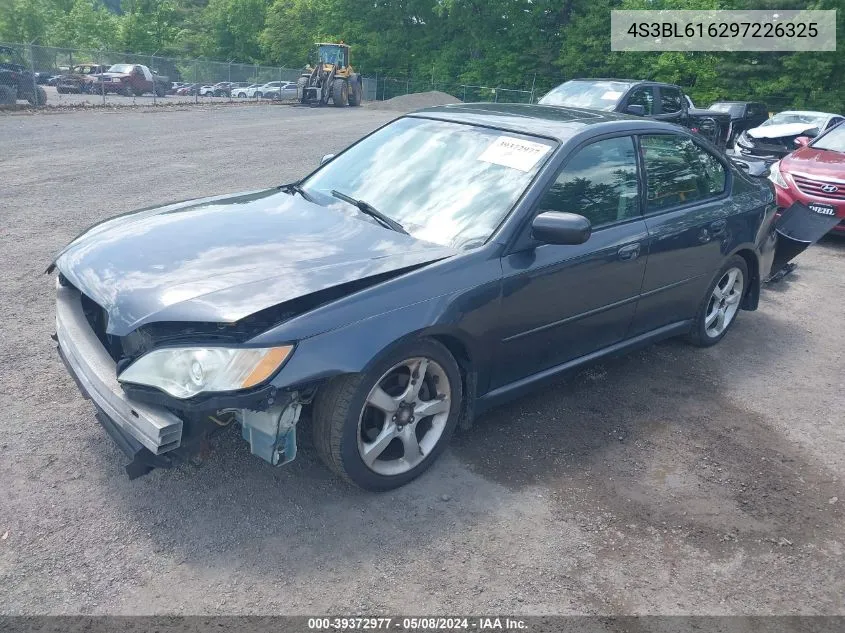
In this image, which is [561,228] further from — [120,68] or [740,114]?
[120,68]

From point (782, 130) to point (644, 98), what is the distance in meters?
3.54

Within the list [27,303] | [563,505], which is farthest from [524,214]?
[27,303]

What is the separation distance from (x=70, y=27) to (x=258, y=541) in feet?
221

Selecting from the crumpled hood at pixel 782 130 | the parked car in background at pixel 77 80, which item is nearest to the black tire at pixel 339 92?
the parked car in background at pixel 77 80

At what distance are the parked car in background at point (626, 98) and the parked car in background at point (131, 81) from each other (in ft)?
63.5

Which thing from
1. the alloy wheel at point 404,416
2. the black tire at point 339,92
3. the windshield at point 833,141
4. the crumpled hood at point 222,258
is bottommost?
the alloy wheel at point 404,416

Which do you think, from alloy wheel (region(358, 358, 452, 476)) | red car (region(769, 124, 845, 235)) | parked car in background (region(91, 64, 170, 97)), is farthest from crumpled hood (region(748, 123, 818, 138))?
parked car in background (region(91, 64, 170, 97))

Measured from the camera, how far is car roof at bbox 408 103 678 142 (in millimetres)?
3881

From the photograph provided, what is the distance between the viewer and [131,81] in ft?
90.2

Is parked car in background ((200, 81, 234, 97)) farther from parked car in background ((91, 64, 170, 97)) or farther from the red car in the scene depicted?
→ the red car

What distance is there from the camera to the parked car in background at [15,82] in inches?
771

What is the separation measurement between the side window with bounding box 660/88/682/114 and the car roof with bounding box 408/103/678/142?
9.19 m

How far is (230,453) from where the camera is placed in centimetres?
333

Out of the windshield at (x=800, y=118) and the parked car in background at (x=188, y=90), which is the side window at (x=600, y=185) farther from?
the parked car in background at (x=188, y=90)
